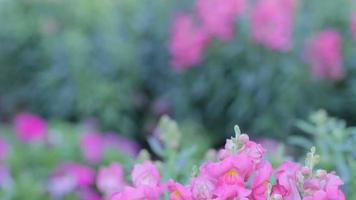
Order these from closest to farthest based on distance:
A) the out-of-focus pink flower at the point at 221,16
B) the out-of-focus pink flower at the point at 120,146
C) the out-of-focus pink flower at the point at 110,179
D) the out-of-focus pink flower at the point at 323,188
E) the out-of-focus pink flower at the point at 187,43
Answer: the out-of-focus pink flower at the point at 323,188 → the out-of-focus pink flower at the point at 110,179 → the out-of-focus pink flower at the point at 120,146 → the out-of-focus pink flower at the point at 221,16 → the out-of-focus pink flower at the point at 187,43

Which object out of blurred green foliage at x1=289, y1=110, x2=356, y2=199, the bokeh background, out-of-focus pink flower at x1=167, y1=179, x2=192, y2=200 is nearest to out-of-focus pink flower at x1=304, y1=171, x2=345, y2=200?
out-of-focus pink flower at x1=167, y1=179, x2=192, y2=200

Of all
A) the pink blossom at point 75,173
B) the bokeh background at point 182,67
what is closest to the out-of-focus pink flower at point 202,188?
the pink blossom at point 75,173

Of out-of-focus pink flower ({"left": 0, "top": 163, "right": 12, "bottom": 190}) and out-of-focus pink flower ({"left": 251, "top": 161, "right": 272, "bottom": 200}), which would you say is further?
out-of-focus pink flower ({"left": 0, "top": 163, "right": 12, "bottom": 190})

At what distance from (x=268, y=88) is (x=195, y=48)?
491mm

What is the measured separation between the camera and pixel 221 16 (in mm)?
4570

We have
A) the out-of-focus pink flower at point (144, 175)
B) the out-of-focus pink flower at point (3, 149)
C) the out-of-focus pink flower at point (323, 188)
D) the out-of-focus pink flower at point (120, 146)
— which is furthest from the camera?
the out-of-focus pink flower at point (120, 146)

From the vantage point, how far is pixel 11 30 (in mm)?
5797

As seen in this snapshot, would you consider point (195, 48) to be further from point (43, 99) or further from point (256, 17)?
point (43, 99)

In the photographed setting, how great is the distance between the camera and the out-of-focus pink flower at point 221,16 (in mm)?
4562

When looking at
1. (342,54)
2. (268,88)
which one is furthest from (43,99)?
(342,54)

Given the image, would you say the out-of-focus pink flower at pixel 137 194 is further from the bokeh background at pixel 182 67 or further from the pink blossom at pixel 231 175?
the bokeh background at pixel 182 67

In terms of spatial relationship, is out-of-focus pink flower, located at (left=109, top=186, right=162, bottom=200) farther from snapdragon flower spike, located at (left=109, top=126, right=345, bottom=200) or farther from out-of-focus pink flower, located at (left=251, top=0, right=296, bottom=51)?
out-of-focus pink flower, located at (left=251, top=0, right=296, bottom=51)

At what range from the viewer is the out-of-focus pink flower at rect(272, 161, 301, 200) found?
1516 millimetres

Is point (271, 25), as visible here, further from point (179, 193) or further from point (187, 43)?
point (179, 193)
